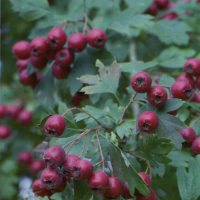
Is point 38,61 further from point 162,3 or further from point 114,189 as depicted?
point 162,3

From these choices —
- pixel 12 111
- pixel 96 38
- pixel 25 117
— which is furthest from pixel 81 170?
pixel 12 111

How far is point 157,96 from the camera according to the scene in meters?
1.04

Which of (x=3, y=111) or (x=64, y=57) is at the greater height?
(x=64, y=57)

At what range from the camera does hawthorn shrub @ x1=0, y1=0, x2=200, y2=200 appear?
0.99 metres

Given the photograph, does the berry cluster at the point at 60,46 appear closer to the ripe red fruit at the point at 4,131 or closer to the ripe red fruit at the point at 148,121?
the ripe red fruit at the point at 148,121

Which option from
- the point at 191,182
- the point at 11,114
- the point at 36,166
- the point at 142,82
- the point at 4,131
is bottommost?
the point at 36,166

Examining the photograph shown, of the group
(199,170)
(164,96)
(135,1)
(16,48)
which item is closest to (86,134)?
(164,96)

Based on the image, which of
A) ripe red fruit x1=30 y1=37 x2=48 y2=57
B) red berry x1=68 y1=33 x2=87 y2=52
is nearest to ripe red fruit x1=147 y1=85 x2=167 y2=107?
red berry x1=68 y1=33 x2=87 y2=52

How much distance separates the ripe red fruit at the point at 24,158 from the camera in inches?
100

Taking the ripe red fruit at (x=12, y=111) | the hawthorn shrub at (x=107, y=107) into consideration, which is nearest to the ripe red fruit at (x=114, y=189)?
the hawthorn shrub at (x=107, y=107)

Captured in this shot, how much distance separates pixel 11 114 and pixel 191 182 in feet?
6.30

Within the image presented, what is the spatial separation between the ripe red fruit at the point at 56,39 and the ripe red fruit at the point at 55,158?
68cm

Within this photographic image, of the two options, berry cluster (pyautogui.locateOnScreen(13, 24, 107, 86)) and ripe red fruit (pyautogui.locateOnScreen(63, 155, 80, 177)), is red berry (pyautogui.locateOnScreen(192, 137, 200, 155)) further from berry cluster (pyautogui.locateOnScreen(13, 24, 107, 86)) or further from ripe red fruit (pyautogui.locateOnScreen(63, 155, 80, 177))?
berry cluster (pyautogui.locateOnScreen(13, 24, 107, 86))

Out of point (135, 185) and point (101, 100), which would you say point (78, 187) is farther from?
point (101, 100)
